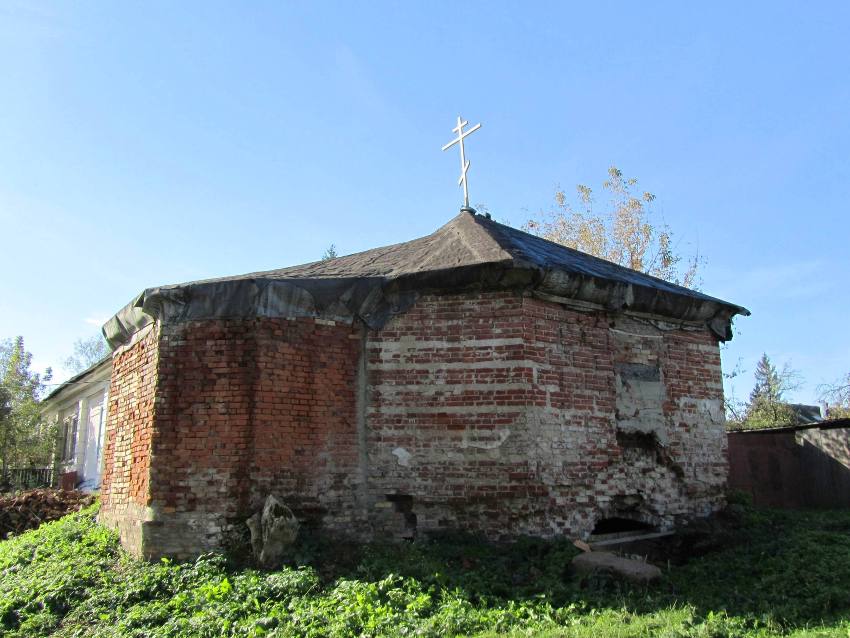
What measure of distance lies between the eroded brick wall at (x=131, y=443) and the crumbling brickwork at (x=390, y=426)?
69 millimetres

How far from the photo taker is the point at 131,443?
8.20 metres

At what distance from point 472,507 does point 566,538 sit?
1.08m

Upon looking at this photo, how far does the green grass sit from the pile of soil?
463 cm

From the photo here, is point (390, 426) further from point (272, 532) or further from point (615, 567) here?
point (615, 567)

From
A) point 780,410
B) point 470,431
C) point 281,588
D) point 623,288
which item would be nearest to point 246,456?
point 281,588

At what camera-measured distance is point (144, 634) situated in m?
5.79

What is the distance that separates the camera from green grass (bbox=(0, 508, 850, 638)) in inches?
215

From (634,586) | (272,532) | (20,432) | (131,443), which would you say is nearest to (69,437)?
(20,432)

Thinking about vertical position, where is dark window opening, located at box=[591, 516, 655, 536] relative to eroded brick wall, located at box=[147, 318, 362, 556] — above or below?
below

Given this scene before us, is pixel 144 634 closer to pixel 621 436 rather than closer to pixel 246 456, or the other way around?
pixel 246 456

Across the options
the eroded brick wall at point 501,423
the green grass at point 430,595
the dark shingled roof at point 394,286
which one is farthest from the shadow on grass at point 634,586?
the dark shingled roof at point 394,286

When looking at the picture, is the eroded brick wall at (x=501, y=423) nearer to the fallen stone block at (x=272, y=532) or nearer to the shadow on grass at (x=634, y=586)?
the shadow on grass at (x=634, y=586)

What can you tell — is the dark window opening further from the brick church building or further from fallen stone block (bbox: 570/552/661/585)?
fallen stone block (bbox: 570/552/661/585)

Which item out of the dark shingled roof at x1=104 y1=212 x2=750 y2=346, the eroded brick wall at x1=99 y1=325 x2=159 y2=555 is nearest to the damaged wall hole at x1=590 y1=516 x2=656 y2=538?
the dark shingled roof at x1=104 y1=212 x2=750 y2=346
